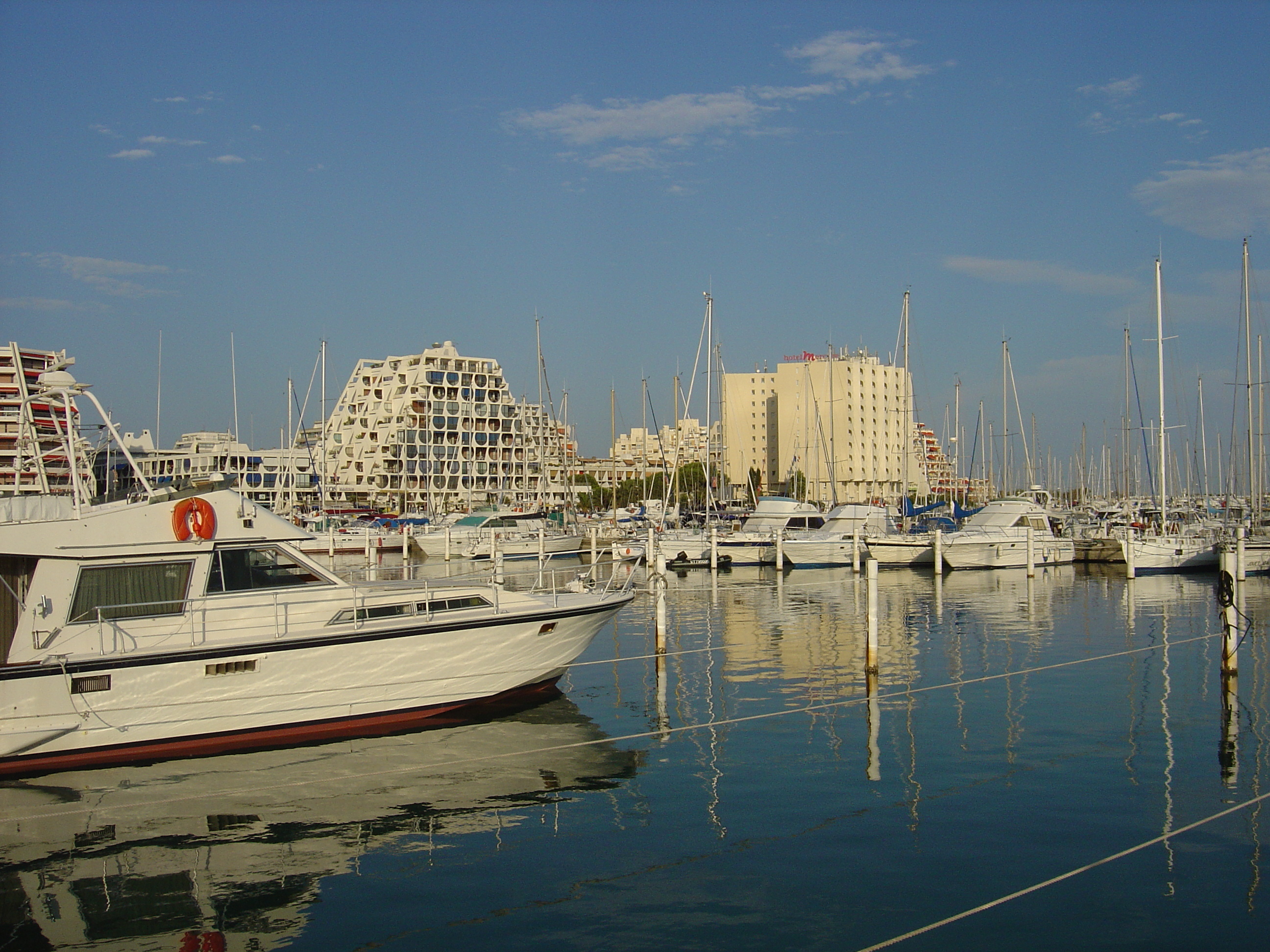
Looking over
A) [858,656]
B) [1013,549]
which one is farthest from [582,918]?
[1013,549]

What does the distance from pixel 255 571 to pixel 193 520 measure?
1.16m

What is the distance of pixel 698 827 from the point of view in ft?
35.9

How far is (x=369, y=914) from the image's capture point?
352 inches

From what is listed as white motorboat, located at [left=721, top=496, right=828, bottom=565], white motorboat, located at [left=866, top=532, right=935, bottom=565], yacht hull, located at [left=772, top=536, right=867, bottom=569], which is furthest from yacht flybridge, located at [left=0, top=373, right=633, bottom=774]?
white motorboat, located at [left=866, top=532, right=935, bottom=565]

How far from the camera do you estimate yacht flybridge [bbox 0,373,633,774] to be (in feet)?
42.8

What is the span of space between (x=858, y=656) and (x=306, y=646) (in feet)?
40.3

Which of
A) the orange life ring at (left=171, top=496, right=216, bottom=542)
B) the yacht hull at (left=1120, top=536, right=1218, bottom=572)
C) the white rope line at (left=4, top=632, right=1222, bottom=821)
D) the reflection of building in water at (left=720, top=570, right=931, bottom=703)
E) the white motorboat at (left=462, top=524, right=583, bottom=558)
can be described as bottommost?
the white rope line at (left=4, top=632, right=1222, bottom=821)

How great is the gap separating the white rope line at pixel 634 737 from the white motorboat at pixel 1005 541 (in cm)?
2291

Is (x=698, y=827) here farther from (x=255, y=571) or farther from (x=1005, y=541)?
(x=1005, y=541)

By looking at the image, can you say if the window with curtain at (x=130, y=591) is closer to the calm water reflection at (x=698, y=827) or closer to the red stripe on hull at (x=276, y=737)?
the red stripe on hull at (x=276, y=737)

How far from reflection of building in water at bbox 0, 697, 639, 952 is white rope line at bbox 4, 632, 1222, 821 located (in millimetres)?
50

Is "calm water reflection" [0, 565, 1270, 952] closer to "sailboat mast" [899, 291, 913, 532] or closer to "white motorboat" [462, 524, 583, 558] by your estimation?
"sailboat mast" [899, 291, 913, 532]

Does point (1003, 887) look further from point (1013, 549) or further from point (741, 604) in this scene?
point (1013, 549)

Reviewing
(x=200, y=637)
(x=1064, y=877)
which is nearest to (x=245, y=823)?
(x=200, y=637)
